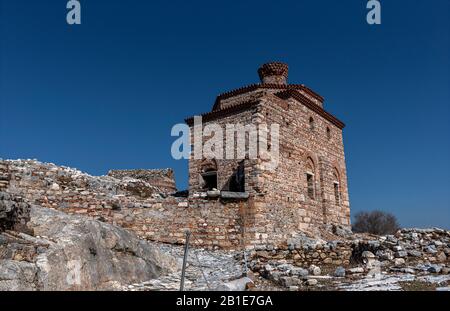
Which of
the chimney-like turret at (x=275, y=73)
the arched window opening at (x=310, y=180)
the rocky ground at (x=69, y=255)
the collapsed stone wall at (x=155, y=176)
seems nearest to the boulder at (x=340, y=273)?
the rocky ground at (x=69, y=255)

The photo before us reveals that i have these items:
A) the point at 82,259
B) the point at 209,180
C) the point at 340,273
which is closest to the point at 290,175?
the point at 209,180

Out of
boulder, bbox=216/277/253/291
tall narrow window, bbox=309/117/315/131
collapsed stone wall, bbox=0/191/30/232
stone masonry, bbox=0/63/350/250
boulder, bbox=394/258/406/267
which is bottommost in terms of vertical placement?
boulder, bbox=216/277/253/291

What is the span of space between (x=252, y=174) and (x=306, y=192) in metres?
3.15

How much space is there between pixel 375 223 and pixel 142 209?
106 ft

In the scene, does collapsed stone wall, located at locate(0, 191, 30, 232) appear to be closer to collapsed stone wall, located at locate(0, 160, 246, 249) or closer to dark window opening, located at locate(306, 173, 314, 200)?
collapsed stone wall, located at locate(0, 160, 246, 249)

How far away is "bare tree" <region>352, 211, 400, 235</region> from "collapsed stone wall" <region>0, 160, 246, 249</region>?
29213 millimetres

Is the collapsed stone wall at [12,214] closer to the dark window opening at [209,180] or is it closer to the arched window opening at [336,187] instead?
the dark window opening at [209,180]

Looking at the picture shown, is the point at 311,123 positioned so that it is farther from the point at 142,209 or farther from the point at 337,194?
the point at 142,209

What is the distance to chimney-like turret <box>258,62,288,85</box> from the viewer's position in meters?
17.4

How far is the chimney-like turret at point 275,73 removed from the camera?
685 inches

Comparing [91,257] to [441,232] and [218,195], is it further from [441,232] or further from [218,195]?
[441,232]

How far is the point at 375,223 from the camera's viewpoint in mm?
36969

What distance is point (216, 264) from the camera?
8.52m

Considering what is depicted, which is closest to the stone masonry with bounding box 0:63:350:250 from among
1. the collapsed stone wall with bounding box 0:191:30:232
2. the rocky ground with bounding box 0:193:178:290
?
the collapsed stone wall with bounding box 0:191:30:232
